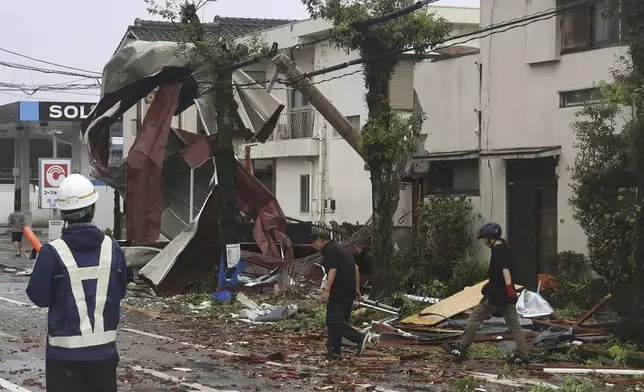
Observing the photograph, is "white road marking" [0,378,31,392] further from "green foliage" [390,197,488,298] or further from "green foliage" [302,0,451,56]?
"green foliage" [390,197,488,298]

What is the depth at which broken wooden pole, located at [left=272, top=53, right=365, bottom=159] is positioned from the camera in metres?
19.8

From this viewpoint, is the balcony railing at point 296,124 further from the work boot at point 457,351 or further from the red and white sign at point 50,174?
the work boot at point 457,351

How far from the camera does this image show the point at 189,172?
1007 inches

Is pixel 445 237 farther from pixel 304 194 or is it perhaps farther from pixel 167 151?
pixel 304 194

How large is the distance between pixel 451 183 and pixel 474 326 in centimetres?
1066

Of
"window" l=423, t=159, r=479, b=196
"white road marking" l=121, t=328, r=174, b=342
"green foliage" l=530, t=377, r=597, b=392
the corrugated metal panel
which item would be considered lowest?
"white road marking" l=121, t=328, r=174, b=342

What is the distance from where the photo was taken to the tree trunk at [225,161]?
71.3 ft

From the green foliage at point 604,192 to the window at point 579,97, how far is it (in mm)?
906

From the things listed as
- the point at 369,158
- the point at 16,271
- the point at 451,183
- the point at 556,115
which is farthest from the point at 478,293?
the point at 16,271

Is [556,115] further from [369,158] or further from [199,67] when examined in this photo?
[199,67]

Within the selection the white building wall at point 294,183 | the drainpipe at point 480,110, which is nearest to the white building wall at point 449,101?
the drainpipe at point 480,110

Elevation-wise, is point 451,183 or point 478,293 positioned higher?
point 451,183

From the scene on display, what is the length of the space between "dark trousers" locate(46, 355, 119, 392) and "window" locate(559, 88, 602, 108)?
14.2 metres

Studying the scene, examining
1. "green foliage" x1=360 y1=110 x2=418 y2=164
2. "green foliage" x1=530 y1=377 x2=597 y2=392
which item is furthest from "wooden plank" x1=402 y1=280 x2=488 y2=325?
"green foliage" x1=530 y1=377 x2=597 y2=392
